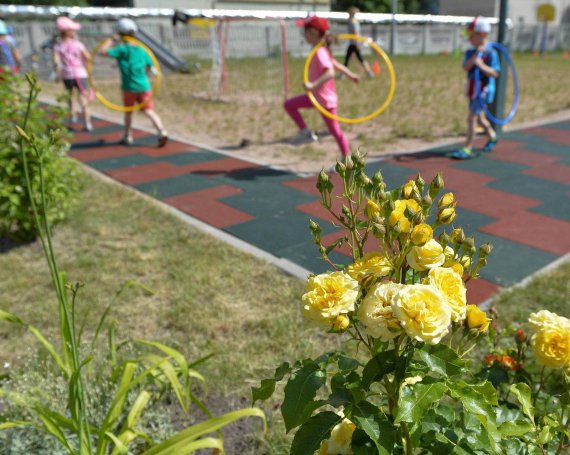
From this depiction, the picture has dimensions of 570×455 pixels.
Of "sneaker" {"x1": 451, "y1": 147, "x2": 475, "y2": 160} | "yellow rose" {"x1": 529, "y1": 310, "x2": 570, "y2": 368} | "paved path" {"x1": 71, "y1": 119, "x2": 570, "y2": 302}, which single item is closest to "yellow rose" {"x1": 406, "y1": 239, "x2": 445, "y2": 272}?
"yellow rose" {"x1": 529, "y1": 310, "x2": 570, "y2": 368}

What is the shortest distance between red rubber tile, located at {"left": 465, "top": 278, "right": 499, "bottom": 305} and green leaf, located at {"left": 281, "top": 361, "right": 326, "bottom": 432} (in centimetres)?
216

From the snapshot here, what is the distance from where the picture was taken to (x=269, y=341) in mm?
2902

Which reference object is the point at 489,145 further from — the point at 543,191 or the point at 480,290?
the point at 480,290

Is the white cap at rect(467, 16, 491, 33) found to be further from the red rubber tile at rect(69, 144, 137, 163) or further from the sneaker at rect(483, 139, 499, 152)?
the red rubber tile at rect(69, 144, 137, 163)

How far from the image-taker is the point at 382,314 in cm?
114

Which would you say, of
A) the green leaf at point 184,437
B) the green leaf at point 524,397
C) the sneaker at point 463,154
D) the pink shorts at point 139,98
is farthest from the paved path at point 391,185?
the green leaf at point 524,397

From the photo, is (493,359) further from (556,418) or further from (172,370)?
(172,370)

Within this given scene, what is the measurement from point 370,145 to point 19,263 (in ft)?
16.3

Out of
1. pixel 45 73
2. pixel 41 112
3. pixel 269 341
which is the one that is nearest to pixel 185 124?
pixel 41 112

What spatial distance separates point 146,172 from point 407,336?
5.62 metres

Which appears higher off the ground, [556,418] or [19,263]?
[556,418]

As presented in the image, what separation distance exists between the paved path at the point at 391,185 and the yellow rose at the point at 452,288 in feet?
7.05

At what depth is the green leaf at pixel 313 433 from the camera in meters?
1.23

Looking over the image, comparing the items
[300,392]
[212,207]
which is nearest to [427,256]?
[300,392]
